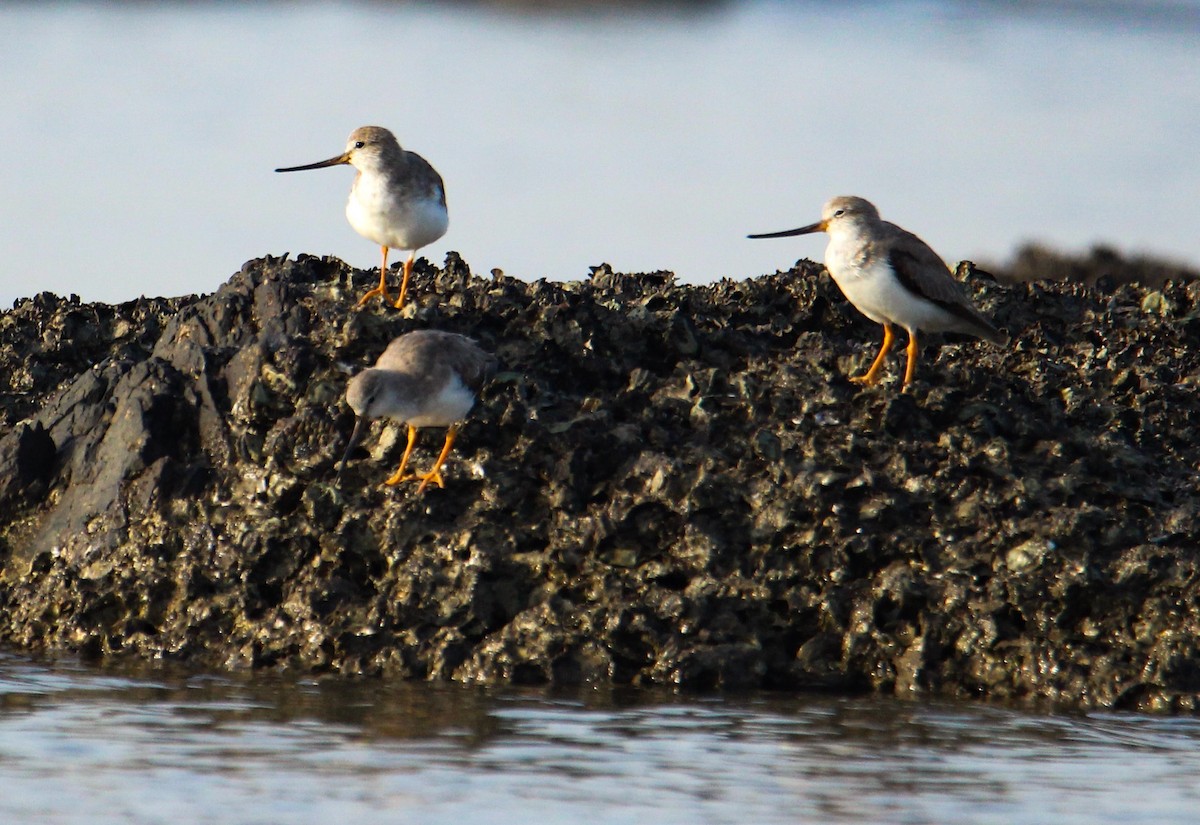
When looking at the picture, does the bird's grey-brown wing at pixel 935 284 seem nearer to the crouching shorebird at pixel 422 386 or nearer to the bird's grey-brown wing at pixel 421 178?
the crouching shorebird at pixel 422 386

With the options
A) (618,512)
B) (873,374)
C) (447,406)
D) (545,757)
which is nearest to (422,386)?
(447,406)

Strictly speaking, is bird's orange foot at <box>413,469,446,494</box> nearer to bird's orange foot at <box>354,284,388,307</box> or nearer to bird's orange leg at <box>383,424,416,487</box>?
bird's orange leg at <box>383,424,416,487</box>

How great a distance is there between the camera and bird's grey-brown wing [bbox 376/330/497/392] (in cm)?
905

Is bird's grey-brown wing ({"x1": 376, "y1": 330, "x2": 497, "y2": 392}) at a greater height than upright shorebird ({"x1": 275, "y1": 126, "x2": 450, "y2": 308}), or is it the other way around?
upright shorebird ({"x1": 275, "y1": 126, "x2": 450, "y2": 308})

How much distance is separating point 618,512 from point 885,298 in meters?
2.43

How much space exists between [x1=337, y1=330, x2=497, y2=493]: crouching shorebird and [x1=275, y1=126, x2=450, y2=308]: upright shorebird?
171 centimetres

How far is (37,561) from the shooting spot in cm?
983

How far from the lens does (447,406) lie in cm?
906

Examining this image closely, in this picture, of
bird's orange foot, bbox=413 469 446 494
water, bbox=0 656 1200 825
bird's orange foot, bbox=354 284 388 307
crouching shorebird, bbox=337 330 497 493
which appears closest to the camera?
water, bbox=0 656 1200 825

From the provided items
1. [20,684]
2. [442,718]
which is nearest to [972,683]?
[442,718]

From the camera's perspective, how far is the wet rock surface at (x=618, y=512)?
8.73 metres

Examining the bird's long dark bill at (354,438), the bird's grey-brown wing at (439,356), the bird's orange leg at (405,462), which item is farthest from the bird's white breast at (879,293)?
the bird's long dark bill at (354,438)

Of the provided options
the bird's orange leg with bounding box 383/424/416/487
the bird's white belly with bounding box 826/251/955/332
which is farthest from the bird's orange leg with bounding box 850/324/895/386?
the bird's orange leg with bounding box 383/424/416/487

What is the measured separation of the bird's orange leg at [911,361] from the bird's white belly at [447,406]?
2392 millimetres
